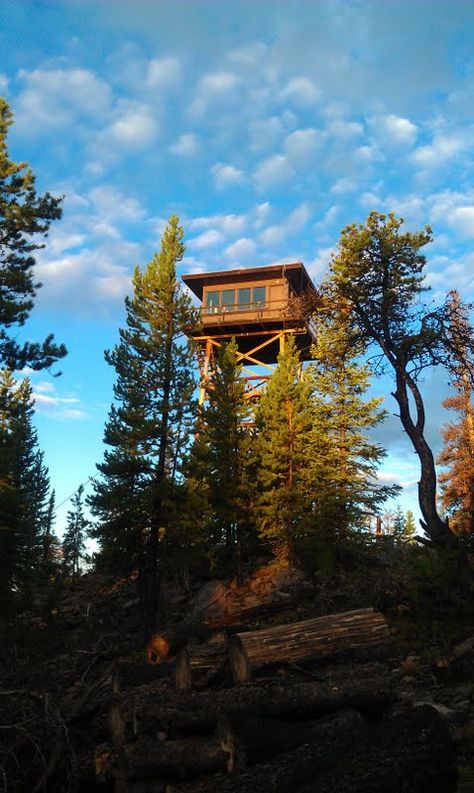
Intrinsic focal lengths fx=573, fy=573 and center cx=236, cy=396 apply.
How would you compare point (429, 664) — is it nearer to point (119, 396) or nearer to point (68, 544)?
point (119, 396)

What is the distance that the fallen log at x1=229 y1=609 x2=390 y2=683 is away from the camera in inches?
320

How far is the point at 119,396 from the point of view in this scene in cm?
2336

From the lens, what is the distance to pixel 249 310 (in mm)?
34906

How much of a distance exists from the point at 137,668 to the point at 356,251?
494 inches

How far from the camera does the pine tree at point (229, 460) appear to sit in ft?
84.9

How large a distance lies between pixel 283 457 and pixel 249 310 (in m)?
12.0

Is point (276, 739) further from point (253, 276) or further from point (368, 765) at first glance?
point (253, 276)

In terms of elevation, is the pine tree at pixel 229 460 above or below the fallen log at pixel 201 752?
above

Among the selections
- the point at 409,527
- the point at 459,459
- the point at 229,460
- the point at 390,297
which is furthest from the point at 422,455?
the point at 409,527

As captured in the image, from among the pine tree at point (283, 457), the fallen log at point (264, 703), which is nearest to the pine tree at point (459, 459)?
the pine tree at point (283, 457)

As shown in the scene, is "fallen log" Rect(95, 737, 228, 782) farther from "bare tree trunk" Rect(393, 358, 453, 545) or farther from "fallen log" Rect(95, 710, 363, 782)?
"bare tree trunk" Rect(393, 358, 453, 545)

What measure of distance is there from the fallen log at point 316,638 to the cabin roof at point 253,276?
27.8 m

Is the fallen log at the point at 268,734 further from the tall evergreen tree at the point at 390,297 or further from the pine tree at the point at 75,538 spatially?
the pine tree at the point at 75,538

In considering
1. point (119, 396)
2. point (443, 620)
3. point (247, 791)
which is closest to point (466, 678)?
point (443, 620)
